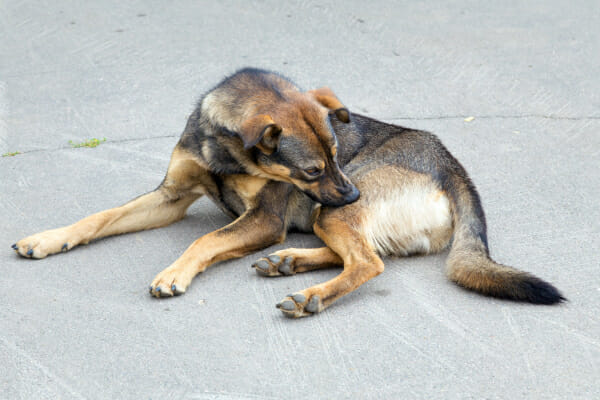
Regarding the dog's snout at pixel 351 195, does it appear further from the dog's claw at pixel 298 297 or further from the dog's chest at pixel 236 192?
the dog's claw at pixel 298 297

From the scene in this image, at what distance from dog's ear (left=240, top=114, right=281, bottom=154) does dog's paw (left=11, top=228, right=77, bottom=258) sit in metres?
1.34

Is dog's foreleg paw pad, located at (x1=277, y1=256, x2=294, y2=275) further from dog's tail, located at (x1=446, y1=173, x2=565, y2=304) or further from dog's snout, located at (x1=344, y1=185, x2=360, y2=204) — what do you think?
dog's tail, located at (x1=446, y1=173, x2=565, y2=304)

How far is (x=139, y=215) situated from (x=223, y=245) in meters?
0.77

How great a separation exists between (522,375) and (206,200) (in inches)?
108

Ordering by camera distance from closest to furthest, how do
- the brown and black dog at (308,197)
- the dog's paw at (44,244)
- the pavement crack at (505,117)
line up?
the brown and black dog at (308,197), the dog's paw at (44,244), the pavement crack at (505,117)

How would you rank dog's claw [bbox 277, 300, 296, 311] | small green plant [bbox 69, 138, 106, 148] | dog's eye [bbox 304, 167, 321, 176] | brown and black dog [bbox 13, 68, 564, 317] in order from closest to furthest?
1. dog's claw [bbox 277, 300, 296, 311]
2. brown and black dog [bbox 13, 68, 564, 317]
3. dog's eye [bbox 304, 167, 321, 176]
4. small green plant [bbox 69, 138, 106, 148]

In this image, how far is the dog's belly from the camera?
4055mm

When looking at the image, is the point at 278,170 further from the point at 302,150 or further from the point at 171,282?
the point at 171,282

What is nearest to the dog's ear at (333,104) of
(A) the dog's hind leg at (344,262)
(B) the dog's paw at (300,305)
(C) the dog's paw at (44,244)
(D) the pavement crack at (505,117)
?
(A) the dog's hind leg at (344,262)

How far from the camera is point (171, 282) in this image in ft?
12.1

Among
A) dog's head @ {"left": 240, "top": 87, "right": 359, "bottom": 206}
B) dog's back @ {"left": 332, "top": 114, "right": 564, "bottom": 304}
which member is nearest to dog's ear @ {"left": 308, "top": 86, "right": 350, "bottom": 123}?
dog's head @ {"left": 240, "top": 87, "right": 359, "bottom": 206}

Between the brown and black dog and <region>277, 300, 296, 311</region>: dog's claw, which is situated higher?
the brown and black dog

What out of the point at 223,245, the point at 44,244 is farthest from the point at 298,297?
the point at 44,244

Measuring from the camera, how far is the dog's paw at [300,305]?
3457 mm
